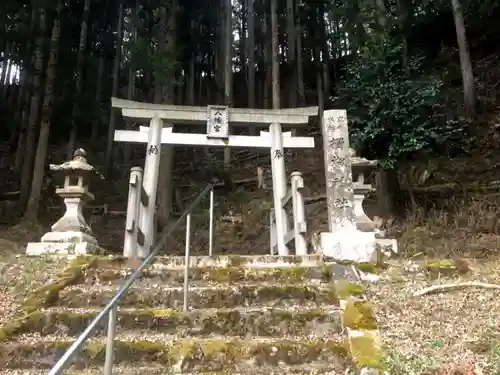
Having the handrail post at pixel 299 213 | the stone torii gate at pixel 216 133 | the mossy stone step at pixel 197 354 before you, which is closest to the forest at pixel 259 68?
the stone torii gate at pixel 216 133

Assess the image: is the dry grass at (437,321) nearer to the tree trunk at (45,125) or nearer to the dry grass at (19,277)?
the dry grass at (19,277)

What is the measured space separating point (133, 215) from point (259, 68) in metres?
19.7

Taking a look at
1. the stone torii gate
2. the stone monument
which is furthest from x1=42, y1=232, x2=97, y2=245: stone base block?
the stone monument

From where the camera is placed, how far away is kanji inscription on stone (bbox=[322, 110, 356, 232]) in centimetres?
508

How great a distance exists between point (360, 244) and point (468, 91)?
8.46 metres

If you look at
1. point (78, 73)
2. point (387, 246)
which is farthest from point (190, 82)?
point (387, 246)

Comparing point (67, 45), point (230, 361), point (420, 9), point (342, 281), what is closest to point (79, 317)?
point (230, 361)

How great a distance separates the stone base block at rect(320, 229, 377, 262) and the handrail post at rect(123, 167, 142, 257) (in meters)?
2.00

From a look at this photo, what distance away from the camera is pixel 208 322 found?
11.6 feet

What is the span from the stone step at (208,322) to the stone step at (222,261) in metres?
0.91

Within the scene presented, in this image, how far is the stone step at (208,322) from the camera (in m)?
3.49

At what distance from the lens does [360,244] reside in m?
4.90

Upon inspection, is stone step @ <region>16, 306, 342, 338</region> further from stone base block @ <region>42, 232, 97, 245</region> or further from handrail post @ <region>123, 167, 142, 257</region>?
stone base block @ <region>42, 232, 97, 245</region>

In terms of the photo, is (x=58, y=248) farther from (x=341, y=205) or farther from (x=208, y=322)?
(x=341, y=205)
